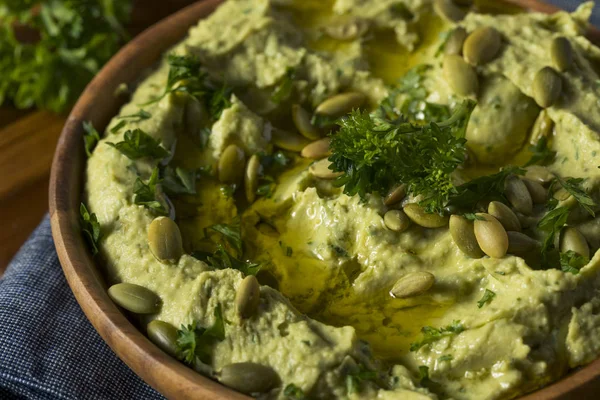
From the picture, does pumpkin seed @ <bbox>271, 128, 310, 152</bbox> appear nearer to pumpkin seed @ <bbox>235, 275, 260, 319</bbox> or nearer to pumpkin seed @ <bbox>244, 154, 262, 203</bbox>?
pumpkin seed @ <bbox>244, 154, 262, 203</bbox>

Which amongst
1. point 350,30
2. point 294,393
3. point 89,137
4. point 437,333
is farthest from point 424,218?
point 89,137

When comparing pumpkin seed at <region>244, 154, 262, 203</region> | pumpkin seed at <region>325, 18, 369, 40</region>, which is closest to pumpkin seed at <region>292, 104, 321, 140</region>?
pumpkin seed at <region>244, 154, 262, 203</region>

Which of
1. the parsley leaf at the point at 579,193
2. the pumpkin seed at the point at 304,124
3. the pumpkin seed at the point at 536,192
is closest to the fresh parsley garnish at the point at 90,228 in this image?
the pumpkin seed at the point at 304,124

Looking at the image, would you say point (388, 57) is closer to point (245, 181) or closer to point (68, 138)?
point (245, 181)

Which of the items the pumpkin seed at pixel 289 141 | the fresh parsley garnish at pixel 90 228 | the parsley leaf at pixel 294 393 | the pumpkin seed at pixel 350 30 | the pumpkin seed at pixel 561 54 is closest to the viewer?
the parsley leaf at pixel 294 393

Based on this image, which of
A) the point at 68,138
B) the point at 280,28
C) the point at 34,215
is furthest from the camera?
the point at 34,215

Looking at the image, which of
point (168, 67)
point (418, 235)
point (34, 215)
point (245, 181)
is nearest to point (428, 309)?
point (418, 235)

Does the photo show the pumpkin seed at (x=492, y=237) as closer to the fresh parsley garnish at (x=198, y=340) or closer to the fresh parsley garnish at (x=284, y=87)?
the fresh parsley garnish at (x=198, y=340)
